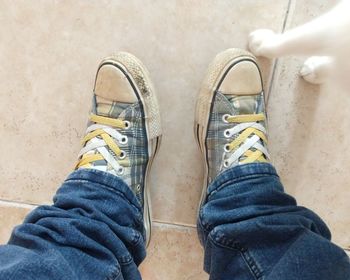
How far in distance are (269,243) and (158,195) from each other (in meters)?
0.29

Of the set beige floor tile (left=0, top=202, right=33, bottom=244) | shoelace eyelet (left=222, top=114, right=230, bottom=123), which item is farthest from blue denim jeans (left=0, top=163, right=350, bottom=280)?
beige floor tile (left=0, top=202, right=33, bottom=244)

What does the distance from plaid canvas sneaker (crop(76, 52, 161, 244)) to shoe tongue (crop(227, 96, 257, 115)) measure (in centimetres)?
14

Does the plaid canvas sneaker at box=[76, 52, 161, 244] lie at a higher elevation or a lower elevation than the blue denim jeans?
higher

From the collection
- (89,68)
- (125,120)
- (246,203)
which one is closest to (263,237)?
(246,203)

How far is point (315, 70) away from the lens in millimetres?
655

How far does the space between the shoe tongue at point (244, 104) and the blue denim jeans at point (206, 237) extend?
12 centimetres

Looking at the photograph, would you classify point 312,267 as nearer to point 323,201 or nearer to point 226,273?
point 226,273

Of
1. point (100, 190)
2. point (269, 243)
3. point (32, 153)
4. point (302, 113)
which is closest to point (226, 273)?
point (269, 243)

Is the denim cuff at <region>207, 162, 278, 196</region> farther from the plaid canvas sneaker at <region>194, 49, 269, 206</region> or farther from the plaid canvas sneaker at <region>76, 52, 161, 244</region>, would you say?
the plaid canvas sneaker at <region>76, 52, 161, 244</region>

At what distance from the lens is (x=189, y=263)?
0.77 metres

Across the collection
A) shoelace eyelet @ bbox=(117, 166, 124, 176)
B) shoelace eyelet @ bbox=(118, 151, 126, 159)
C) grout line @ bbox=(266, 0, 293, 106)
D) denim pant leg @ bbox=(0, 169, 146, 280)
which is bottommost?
denim pant leg @ bbox=(0, 169, 146, 280)

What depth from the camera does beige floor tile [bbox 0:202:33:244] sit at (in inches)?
30.4

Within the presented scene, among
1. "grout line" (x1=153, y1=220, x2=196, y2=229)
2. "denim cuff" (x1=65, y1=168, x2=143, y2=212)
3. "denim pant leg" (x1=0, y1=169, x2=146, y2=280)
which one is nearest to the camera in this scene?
"denim pant leg" (x1=0, y1=169, x2=146, y2=280)

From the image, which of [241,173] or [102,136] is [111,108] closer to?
[102,136]
